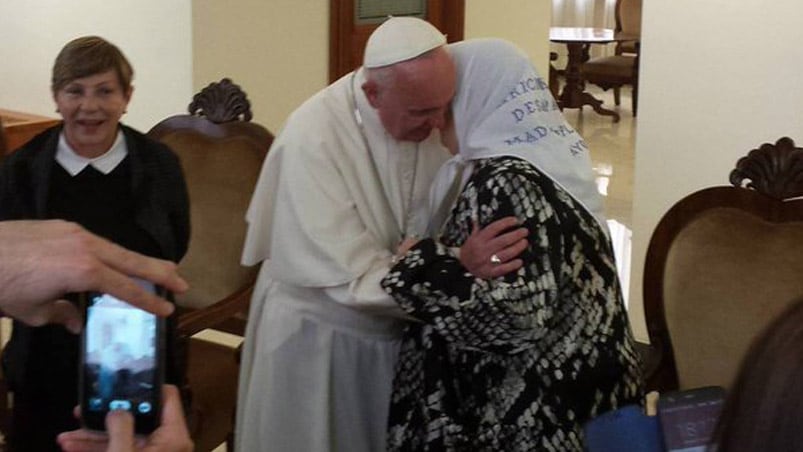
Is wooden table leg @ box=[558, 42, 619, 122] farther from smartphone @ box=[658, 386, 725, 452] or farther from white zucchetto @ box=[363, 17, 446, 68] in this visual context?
smartphone @ box=[658, 386, 725, 452]

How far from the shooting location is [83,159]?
7.43ft

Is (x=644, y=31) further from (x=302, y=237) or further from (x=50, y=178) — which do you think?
(x=50, y=178)

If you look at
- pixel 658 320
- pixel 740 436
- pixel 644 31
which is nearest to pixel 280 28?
pixel 644 31

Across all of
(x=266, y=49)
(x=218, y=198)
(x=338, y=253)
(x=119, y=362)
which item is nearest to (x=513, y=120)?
(x=338, y=253)

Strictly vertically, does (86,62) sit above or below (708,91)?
above

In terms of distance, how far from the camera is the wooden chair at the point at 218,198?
9.29 feet

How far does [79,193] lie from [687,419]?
4.48ft

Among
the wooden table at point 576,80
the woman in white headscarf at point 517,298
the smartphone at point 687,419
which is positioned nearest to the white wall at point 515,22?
the woman in white headscarf at point 517,298

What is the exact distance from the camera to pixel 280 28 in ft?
14.2

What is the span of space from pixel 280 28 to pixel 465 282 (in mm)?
2653

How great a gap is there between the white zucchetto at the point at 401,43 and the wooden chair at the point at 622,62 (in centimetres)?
718

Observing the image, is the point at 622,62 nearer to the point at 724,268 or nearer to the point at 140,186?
the point at 724,268

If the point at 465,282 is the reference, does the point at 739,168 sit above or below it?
above

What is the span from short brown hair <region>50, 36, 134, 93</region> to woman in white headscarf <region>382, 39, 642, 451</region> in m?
0.80
